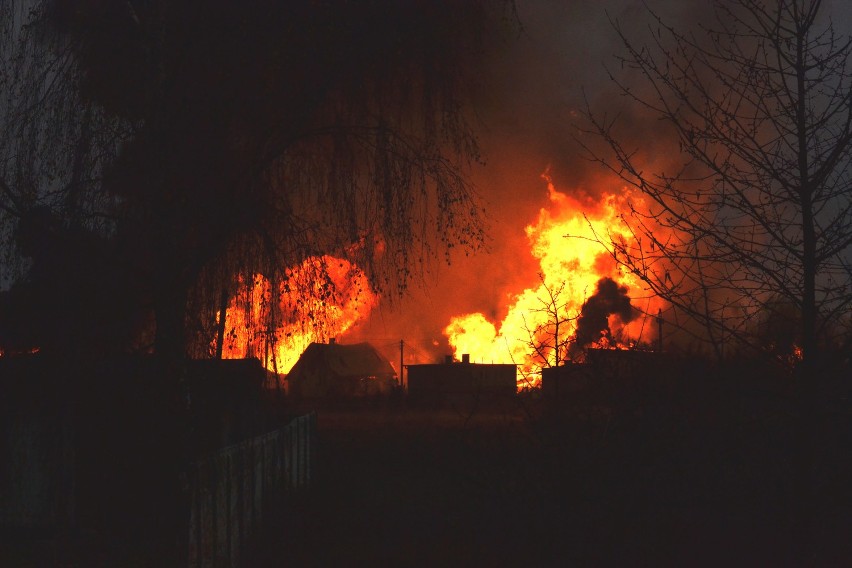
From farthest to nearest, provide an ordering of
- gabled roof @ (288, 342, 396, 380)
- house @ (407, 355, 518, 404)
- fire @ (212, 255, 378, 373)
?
gabled roof @ (288, 342, 396, 380) → house @ (407, 355, 518, 404) → fire @ (212, 255, 378, 373)

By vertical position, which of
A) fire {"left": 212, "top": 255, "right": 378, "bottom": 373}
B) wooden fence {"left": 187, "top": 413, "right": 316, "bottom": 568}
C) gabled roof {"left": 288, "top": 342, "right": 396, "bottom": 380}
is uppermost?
gabled roof {"left": 288, "top": 342, "right": 396, "bottom": 380}

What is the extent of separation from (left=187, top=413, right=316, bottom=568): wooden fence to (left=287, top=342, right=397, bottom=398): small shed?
49.3 metres

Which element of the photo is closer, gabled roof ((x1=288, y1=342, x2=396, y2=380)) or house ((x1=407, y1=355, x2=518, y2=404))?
house ((x1=407, y1=355, x2=518, y2=404))

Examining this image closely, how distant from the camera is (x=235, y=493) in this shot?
8.23 m

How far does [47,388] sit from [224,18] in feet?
18.9

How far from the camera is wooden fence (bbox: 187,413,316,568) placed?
22.9 ft

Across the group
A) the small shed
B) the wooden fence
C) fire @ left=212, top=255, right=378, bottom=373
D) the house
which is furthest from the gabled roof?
fire @ left=212, top=255, right=378, bottom=373

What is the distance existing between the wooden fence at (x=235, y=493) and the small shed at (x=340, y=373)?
4932cm

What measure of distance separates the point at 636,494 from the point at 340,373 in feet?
207

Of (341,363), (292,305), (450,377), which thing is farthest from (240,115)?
(341,363)

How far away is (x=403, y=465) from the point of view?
18.5 m

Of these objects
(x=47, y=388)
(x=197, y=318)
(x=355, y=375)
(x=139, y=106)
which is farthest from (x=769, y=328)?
(x=355, y=375)

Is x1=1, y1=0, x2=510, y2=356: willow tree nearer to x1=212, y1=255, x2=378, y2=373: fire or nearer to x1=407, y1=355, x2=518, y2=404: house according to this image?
x1=212, y1=255, x2=378, y2=373: fire

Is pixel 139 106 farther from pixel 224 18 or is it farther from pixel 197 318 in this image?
pixel 197 318
